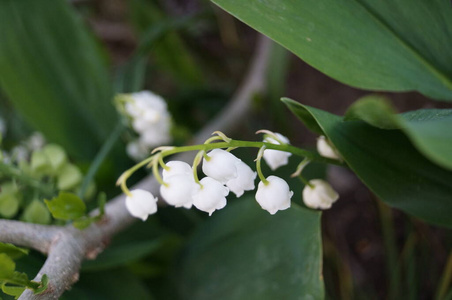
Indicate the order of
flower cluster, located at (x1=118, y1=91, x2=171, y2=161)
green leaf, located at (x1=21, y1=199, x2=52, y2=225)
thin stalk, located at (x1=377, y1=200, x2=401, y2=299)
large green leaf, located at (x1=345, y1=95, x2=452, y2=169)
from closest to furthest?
large green leaf, located at (x1=345, y1=95, x2=452, y2=169) < green leaf, located at (x1=21, y1=199, x2=52, y2=225) < flower cluster, located at (x1=118, y1=91, x2=171, y2=161) < thin stalk, located at (x1=377, y1=200, x2=401, y2=299)

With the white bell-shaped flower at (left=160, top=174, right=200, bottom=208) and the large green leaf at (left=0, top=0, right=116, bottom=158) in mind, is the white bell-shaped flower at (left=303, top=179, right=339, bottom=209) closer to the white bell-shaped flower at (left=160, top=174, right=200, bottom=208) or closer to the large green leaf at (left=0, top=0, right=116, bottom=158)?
the white bell-shaped flower at (left=160, top=174, right=200, bottom=208)

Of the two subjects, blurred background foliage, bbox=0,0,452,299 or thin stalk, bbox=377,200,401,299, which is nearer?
blurred background foliage, bbox=0,0,452,299

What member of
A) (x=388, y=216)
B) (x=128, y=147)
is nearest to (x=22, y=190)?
(x=128, y=147)

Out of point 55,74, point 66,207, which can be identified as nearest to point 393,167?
point 66,207

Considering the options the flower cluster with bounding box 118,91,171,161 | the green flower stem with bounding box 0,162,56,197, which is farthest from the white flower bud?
the green flower stem with bounding box 0,162,56,197

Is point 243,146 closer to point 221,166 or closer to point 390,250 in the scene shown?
point 221,166

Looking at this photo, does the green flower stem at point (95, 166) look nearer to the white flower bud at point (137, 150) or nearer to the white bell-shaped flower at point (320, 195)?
the white flower bud at point (137, 150)
